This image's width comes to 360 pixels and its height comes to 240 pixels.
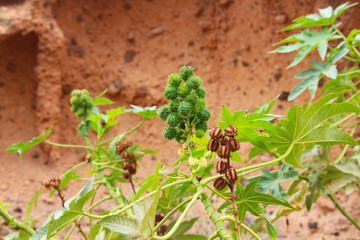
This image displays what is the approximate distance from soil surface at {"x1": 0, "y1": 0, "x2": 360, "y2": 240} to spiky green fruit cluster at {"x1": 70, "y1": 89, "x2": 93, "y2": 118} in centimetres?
131

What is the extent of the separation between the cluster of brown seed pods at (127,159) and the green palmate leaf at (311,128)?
465 mm

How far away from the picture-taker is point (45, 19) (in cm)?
279

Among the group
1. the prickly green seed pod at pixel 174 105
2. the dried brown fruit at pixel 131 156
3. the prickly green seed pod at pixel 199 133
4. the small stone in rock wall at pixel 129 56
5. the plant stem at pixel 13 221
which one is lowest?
the plant stem at pixel 13 221

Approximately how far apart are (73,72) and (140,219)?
266cm

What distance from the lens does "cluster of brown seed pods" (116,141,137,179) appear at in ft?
3.55

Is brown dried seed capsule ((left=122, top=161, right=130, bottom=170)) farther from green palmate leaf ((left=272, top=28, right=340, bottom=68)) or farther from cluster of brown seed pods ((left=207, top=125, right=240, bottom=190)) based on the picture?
green palmate leaf ((left=272, top=28, right=340, bottom=68))

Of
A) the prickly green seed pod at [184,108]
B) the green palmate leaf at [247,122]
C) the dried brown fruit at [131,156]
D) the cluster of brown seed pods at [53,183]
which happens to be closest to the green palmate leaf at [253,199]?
the green palmate leaf at [247,122]

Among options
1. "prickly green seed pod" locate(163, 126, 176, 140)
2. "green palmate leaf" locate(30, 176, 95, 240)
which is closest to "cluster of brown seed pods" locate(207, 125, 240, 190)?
"prickly green seed pod" locate(163, 126, 176, 140)

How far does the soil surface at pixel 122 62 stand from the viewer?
2717 millimetres

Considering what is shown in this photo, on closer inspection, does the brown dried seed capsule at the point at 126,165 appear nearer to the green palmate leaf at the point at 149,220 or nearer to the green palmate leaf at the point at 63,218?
the green palmate leaf at the point at 63,218

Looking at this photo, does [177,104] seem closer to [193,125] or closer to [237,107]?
[193,125]

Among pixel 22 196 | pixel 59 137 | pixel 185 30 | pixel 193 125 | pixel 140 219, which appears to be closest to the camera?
pixel 140 219

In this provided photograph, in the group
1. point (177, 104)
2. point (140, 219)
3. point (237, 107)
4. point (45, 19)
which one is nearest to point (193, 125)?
point (177, 104)

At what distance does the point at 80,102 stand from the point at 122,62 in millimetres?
1999
